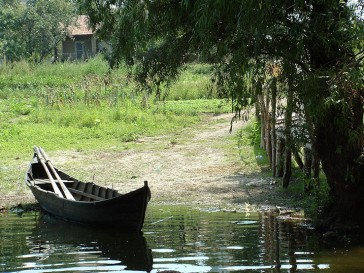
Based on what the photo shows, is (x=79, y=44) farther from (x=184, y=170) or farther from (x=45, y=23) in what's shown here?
(x=184, y=170)

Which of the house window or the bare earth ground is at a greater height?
the house window

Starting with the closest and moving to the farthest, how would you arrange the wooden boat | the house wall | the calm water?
the calm water
the wooden boat
the house wall

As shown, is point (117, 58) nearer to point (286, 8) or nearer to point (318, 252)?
point (286, 8)

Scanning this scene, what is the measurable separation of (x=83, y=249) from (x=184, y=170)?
7.37 meters

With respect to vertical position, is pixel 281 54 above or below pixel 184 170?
above

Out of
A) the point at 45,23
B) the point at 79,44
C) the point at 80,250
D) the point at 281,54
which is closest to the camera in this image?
the point at 281,54

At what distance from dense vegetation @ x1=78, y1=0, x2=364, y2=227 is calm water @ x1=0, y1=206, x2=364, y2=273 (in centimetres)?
123

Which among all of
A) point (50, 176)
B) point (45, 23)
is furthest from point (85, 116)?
point (45, 23)

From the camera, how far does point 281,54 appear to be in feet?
33.3

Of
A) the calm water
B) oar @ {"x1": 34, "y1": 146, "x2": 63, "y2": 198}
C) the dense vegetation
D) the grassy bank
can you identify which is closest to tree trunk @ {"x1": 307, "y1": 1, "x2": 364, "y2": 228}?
the dense vegetation

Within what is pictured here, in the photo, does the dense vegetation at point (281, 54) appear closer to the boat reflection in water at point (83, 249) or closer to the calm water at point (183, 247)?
the calm water at point (183, 247)

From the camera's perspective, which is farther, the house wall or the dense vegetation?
the house wall

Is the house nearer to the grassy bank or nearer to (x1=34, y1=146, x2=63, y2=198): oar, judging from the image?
the grassy bank

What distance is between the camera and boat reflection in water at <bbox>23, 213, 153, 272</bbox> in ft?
35.0
